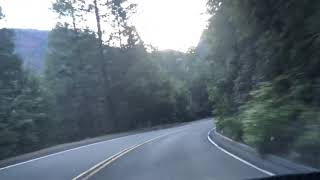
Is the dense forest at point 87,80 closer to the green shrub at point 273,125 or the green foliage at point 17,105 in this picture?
the green foliage at point 17,105

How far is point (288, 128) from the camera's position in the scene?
16.4 metres

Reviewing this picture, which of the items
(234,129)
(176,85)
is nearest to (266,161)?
(234,129)

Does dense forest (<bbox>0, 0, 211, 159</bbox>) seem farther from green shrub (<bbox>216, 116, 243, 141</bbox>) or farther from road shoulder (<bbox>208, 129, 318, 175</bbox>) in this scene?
road shoulder (<bbox>208, 129, 318, 175</bbox>)

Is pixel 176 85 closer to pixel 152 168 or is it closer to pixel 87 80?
pixel 87 80

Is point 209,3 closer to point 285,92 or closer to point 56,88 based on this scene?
point 285,92

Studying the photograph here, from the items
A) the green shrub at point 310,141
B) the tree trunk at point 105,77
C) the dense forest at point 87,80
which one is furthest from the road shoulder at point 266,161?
the tree trunk at point 105,77

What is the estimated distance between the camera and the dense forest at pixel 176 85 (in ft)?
58.7

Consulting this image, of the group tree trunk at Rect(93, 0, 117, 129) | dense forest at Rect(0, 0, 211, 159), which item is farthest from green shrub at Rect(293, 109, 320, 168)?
tree trunk at Rect(93, 0, 117, 129)

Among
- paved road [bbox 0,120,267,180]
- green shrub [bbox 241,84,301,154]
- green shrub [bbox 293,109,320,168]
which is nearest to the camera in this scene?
green shrub [bbox 293,109,320,168]

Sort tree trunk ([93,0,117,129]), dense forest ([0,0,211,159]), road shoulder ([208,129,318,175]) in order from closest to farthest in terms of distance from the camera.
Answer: road shoulder ([208,129,318,175]) → dense forest ([0,0,211,159]) → tree trunk ([93,0,117,129])

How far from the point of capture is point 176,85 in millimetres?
89688

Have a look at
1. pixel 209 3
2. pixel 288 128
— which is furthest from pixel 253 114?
pixel 209 3

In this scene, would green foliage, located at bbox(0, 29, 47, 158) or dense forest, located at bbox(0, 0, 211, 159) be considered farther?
dense forest, located at bbox(0, 0, 211, 159)

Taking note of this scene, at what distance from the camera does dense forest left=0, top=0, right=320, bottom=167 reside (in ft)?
58.7
